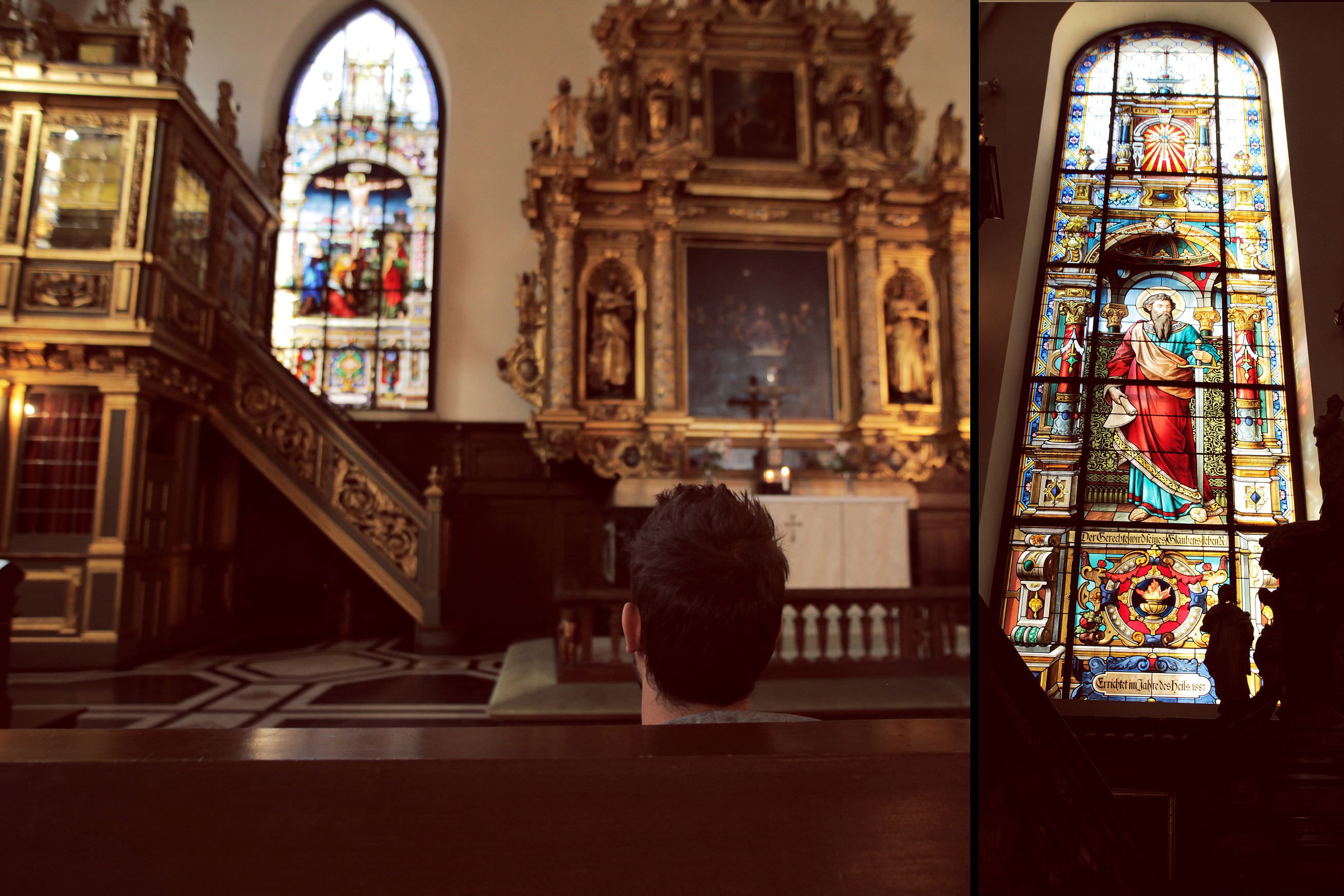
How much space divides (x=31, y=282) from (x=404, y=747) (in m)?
6.71

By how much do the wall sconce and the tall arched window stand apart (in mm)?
8331

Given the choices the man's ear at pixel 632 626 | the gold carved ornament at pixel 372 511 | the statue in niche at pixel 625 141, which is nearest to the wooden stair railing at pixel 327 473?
the gold carved ornament at pixel 372 511

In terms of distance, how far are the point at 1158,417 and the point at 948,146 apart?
765 centimetres

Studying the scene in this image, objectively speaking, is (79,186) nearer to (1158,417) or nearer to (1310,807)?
(1158,417)

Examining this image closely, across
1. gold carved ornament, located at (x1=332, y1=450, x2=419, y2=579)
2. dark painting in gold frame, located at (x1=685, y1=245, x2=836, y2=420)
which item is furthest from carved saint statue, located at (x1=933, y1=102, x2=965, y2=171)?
gold carved ornament, located at (x1=332, y1=450, x2=419, y2=579)

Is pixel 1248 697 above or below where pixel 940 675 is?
above

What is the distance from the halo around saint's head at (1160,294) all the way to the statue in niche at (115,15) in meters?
8.18

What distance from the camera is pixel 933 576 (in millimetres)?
7980

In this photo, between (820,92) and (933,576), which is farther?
(933,576)

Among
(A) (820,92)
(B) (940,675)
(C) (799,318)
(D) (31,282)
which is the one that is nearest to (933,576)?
(C) (799,318)

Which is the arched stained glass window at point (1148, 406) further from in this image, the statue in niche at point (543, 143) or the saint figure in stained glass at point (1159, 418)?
the statue in niche at point (543, 143)

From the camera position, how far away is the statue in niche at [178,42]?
621cm

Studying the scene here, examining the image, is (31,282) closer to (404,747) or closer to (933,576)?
(404,747)

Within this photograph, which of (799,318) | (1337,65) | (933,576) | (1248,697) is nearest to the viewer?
(1248,697)
